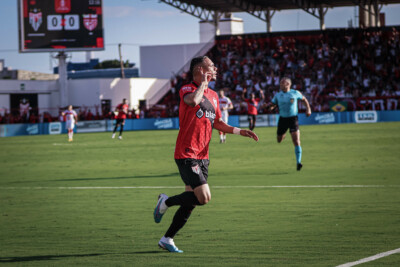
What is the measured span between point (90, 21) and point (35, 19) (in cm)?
443

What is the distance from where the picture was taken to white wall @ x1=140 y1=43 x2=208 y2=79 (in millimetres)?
70125

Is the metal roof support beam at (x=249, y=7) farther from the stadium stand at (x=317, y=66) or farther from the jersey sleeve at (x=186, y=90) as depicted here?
the jersey sleeve at (x=186, y=90)

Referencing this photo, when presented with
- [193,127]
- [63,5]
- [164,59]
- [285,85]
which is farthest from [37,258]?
[164,59]

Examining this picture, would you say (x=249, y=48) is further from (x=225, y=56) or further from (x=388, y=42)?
(x=388, y=42)

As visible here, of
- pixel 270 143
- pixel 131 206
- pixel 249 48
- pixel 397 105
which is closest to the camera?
pixel 131 206

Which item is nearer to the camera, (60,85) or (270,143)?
(270,143)

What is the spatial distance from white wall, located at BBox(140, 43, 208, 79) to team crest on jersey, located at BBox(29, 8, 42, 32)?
18346 mm

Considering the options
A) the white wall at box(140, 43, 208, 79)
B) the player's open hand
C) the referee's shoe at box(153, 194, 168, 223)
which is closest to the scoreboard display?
the white wall at box(140, 43, 208, 79)

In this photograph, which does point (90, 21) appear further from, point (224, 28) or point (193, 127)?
point (193, 127)

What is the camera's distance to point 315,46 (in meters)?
56.3

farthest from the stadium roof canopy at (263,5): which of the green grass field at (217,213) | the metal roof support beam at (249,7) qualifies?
the green grass field at (217,213)

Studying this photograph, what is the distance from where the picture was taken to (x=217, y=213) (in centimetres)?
1094

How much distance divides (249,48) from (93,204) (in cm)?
4748

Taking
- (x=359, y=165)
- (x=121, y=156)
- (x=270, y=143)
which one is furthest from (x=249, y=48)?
(x=359, y=165)
